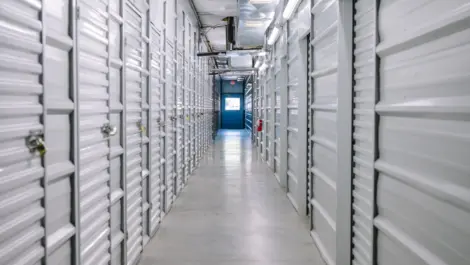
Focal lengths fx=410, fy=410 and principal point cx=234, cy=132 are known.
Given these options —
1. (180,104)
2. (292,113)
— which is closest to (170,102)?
(180,104)

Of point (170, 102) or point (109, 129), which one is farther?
point (170, 102)

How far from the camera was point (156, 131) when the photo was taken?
500 centimetres

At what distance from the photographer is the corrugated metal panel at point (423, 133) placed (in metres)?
1.72

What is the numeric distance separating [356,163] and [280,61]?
4398 mm

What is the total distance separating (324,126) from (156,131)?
2.06 meters

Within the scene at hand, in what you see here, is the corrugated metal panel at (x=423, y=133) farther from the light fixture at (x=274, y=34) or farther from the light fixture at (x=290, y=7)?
the light fixture at (x=274, y=34)

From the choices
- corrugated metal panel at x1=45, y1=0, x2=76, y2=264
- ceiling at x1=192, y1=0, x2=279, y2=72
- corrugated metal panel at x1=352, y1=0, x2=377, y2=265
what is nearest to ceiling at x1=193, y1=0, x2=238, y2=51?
ceiling at x1=192, y1=0, x2=279, y2=72

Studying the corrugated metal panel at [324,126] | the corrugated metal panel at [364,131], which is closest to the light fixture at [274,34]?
the corrugated metal panel at [324,126]

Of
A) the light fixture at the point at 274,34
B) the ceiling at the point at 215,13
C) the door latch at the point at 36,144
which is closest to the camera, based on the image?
the door latch at the point at 36,144

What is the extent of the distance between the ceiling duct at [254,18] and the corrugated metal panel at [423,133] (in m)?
4.56

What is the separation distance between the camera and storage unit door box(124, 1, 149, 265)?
3.72 metres

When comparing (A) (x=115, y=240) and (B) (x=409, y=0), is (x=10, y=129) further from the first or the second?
(B) (x=409, y=0)

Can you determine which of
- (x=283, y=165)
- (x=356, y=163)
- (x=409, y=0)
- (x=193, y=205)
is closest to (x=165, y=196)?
(x=193, y=205)

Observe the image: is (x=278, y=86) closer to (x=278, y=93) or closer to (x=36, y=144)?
(x=278, y=93)
